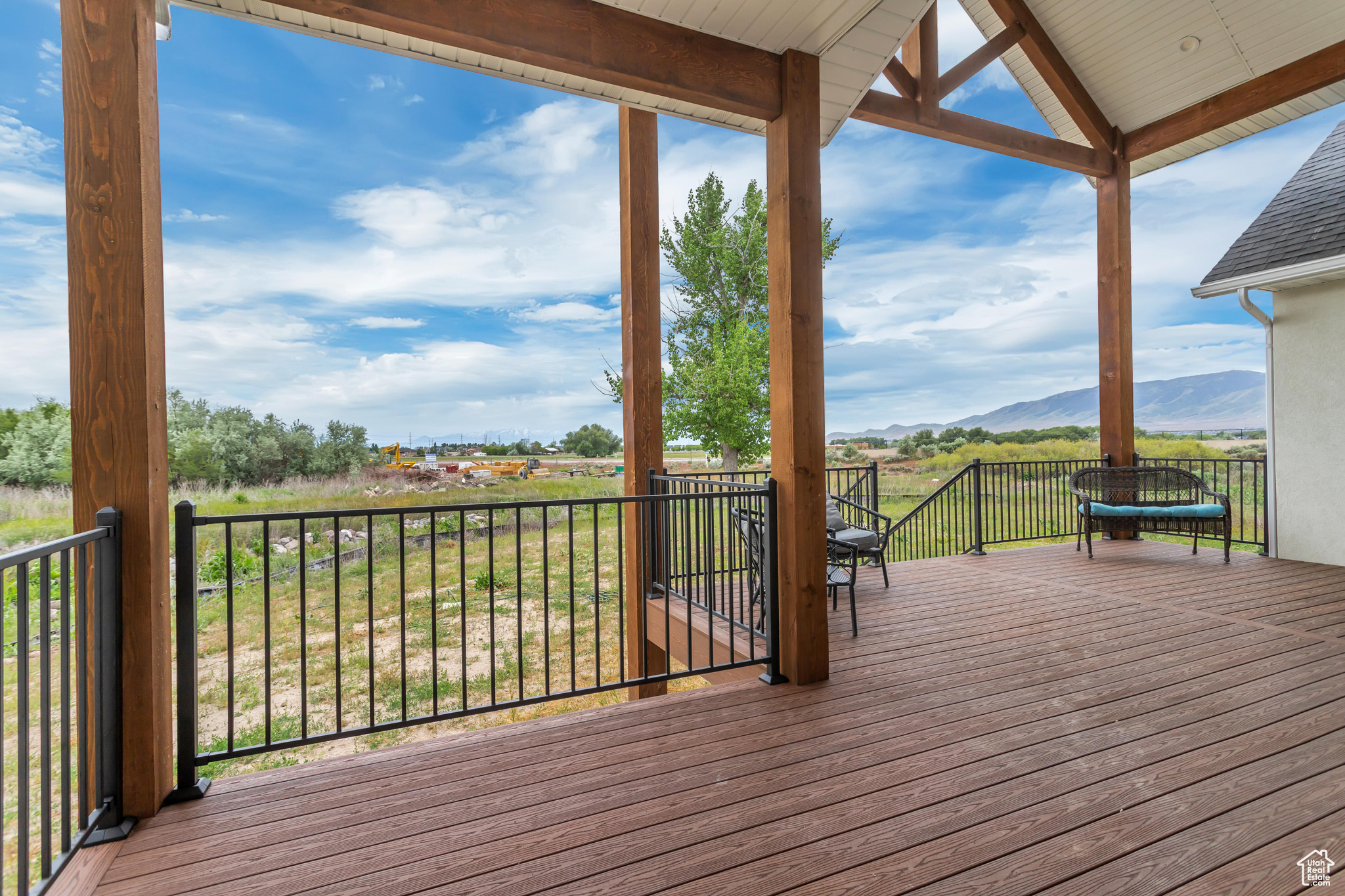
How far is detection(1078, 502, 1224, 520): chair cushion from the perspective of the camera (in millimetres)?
5172

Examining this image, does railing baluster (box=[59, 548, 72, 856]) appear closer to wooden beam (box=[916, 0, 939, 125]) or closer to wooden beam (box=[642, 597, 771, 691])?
wooden beam (box=[642, 597, 771, 691])

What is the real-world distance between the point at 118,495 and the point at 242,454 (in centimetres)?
938

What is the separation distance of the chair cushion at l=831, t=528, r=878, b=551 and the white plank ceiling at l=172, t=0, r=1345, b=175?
2643mm

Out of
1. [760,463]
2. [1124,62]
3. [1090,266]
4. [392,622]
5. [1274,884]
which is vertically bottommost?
[392,622]

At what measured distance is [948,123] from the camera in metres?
5.26

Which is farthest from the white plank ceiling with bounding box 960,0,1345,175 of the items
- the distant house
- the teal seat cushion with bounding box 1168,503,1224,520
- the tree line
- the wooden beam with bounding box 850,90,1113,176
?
the tree line

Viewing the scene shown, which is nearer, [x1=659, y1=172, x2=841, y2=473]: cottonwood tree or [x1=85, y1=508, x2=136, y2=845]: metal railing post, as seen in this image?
[x1=85, y1=508, x2=136, y2=845]: metal railing post

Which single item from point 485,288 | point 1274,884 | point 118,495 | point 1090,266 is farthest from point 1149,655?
point 1090,266

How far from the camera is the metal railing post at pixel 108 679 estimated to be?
1.75 m

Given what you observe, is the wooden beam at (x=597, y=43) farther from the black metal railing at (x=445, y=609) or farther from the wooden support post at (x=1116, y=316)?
the wooden support post at (x=1116, y=316)

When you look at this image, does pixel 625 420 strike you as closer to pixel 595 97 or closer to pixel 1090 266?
pixel 595 97

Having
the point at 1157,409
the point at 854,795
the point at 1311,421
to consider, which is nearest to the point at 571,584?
the point at 854,795

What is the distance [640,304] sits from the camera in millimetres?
4211

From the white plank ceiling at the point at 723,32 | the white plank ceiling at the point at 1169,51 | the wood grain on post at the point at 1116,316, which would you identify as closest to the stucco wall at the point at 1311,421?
the wood grain on post at the point at 1116,316
